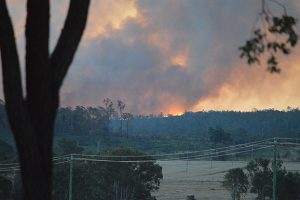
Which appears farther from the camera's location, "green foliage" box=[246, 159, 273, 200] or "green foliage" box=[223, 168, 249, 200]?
"green foliage" box=[223, 168, 249, 200]

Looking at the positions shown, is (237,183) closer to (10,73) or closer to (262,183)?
(262,183)

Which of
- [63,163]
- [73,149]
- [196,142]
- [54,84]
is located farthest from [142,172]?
[196,142]

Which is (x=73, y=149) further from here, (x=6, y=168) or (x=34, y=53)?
(x=34, y=53)

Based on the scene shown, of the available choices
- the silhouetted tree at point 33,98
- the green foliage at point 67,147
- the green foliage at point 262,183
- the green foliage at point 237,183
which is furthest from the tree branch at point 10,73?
the green foliage at point 67,147

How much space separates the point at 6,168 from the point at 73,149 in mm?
12869

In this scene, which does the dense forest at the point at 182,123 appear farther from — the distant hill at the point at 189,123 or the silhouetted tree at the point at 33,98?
the silhouetted tree at the point at 33,98

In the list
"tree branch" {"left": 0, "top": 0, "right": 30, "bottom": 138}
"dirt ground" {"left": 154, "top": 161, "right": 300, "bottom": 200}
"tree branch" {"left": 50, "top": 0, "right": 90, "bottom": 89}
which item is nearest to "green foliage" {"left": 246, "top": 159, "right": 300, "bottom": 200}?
"dirt ground" {"left": 154, "top": 161, "right": 300, "bottom": 200}

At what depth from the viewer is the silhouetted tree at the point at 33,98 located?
5.86 meters

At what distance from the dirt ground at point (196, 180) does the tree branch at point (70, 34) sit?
4875cm

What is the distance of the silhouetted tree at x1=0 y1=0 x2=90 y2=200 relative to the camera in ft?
19.2

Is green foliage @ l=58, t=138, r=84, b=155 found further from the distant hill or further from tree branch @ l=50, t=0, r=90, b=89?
tree branch @ l=50, t=0, r=90, b=89

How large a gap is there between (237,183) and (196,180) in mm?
34981

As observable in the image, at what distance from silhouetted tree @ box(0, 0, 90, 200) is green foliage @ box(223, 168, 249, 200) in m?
46.7

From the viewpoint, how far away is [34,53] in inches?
231
